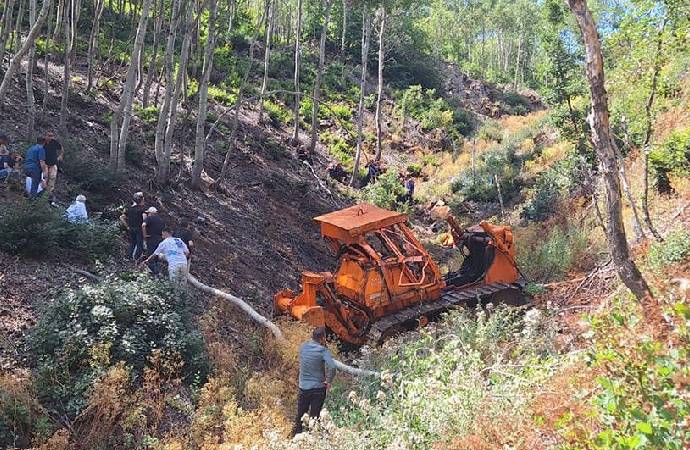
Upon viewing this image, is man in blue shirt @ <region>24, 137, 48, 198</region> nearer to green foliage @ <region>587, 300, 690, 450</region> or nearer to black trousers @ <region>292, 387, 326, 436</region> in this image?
black trousers @ <region>292, 387, 326, 436</region>

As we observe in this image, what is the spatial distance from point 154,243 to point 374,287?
3865 mm

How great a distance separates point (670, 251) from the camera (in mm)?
10297

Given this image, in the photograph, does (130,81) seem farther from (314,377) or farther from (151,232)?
(314,377)

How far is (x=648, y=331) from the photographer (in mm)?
4359

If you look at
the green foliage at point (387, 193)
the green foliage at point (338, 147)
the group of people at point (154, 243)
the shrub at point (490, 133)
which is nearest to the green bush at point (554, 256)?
the green foliage at point (387, 193)

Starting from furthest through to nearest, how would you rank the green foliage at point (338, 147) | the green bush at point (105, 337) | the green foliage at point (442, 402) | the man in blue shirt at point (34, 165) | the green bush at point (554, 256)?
the green foliage at point (338, 147) < the green bush at point (554, 256) < the man in blue shirt at point (34, 165) < the green bush at point (105, 337) < the green foliage at point (442, 402)

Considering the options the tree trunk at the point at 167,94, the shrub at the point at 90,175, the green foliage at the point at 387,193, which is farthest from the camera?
the green foliage at the point at 387,193

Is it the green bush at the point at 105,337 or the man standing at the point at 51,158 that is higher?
the man standing at the point at 51,158

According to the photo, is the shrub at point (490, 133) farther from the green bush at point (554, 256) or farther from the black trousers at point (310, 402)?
the black trousers at point (310, 402)

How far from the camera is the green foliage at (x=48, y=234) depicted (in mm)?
9055

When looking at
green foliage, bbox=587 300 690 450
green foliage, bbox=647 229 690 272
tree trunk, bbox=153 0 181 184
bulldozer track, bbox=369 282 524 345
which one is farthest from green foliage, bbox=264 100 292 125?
green foliage, bbox=587 300 690 450

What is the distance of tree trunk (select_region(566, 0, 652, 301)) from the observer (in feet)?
19.4

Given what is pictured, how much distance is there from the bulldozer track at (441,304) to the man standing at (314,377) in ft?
11.0

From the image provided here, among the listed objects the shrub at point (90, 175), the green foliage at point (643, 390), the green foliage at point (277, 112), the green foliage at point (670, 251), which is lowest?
the green foliage at point (277, 112)
